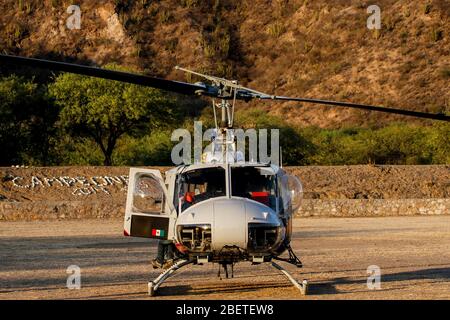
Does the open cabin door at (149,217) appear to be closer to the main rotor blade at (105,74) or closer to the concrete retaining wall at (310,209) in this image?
the main rotor blade at (105,74)

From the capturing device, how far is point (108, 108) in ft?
210

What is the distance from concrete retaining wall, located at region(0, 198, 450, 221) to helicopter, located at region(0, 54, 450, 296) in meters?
27.1

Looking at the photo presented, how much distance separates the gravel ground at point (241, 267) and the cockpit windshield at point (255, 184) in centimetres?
159

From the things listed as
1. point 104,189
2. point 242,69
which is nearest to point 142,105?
point 104,189

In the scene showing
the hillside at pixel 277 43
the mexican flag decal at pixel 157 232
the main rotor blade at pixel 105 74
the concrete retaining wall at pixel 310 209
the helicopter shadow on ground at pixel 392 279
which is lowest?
the helicopter shadow on ground at pixel 392 279

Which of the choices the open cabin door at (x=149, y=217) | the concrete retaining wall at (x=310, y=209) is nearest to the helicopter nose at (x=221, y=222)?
the open cabin door at (x=149, y=217)

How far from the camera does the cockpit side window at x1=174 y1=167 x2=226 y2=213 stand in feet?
49.0

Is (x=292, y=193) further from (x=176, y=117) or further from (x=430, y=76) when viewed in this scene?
(x=430, y=76)

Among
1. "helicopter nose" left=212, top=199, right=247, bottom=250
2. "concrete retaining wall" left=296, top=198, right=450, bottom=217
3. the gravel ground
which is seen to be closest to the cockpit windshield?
"helicopter nose" left=212, top=199, right=247, bottom=250

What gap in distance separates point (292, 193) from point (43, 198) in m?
32.8

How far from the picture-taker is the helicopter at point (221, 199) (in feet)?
45.8

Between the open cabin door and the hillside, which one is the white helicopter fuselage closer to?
the open cabin door

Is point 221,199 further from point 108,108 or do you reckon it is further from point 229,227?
point 108,108

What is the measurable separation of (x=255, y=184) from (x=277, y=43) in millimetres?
87699
